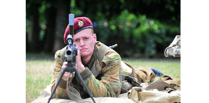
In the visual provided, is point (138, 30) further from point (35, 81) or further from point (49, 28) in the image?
point (35, 81)

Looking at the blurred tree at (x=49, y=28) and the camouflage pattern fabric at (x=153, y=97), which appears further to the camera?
the blurred tree at (x=49, y=28)

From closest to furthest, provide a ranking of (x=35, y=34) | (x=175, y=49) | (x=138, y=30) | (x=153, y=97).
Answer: (x=175, y=49) < (x=153, y=97) < (x=138, y=30) < (x=35, y=34)

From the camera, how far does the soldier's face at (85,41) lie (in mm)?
2789

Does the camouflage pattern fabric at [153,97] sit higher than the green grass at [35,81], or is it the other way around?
the camouflage pattern fabric at [153,97]

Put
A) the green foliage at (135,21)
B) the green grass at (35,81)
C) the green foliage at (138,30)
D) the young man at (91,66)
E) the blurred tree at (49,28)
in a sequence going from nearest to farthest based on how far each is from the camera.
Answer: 1. the young man at (91,66)
2. the green grass at (35,81)
3. the green foliage at (135,21)
4. the green foliage at (138,30)
5. the blurred tree at (49,28)

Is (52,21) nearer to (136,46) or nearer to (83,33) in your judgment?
(136,46)

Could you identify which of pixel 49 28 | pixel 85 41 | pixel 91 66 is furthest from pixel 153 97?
pixel 49 28

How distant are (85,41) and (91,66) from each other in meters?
0.42

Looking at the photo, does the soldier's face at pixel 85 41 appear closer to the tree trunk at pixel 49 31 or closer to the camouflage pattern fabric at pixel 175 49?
the camouflage pattern fabric at pixel 175 49

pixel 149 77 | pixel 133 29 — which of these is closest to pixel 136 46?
pixel 133 29

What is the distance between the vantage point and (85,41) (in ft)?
9.29

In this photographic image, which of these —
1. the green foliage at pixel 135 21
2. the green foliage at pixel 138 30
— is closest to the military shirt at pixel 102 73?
the green foliage at pixel 135 21
